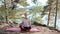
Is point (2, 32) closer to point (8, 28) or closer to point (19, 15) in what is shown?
point (8, 28)

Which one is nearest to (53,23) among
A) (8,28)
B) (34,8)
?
(34,8)

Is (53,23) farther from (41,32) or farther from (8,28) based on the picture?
(8,28)

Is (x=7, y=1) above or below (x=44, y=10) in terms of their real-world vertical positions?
above

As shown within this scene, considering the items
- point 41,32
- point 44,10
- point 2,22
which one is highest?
point 44,10

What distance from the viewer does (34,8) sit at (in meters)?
2.45

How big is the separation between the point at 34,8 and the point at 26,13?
0.16 metres

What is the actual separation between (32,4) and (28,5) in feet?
0.23

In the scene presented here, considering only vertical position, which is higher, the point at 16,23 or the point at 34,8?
the point at 34,8

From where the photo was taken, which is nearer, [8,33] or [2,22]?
[8,33]

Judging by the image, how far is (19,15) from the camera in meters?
2.47

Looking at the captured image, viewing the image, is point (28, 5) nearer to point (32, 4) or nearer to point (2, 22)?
point (32, 4)

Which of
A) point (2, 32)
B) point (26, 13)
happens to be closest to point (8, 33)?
point (2, 32)

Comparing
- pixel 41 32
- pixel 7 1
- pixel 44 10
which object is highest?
pixel 7 1

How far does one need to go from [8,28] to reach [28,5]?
0.50m
